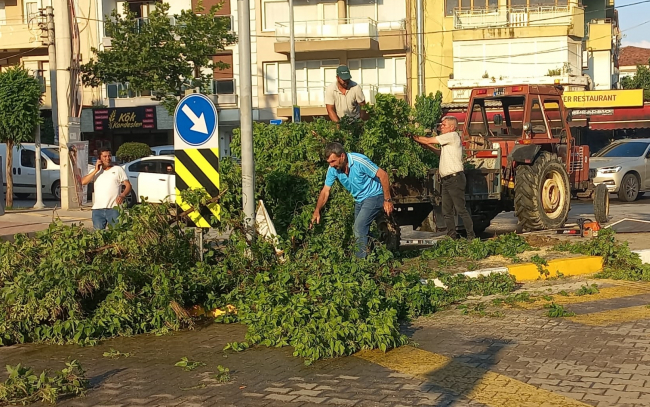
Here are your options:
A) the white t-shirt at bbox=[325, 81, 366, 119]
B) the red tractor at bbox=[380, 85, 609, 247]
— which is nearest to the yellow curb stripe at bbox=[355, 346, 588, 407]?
the white t-shirt at bbox=[325, 81, 366, 119]

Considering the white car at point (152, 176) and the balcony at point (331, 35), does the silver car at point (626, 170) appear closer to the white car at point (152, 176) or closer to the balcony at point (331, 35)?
the white car at point (152, 176)

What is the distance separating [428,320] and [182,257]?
8.50 feet

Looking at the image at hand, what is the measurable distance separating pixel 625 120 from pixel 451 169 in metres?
36.0

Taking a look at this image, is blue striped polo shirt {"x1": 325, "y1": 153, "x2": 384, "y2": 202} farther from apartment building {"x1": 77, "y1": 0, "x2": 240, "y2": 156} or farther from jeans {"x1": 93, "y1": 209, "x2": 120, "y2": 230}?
apartment building {"x1": 77, "y1": 0, "x2": 240, "y2": 156}

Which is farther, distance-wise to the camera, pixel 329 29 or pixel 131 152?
pixel 329 29

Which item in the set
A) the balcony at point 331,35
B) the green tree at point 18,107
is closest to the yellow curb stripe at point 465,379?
the green tree at point 18,107

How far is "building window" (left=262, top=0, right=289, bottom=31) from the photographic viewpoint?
44.9 m

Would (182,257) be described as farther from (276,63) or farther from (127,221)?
(276,63)

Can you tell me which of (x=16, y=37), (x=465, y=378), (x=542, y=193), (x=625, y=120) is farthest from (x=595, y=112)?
(x=465, y=378)

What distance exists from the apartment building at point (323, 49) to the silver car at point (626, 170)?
1902cm

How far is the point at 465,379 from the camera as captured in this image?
6.29 meters

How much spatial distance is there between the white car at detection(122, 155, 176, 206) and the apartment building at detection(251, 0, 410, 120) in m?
18.2

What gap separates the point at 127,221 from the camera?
28.9ft

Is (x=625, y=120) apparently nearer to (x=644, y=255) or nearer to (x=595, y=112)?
(x=595, y=112)
